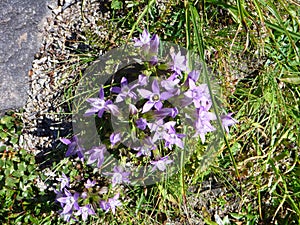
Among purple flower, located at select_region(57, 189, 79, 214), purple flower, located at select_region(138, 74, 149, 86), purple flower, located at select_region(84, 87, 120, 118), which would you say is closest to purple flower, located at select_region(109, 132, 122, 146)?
purple flower, located at select_region(84, 87, 120, 118)

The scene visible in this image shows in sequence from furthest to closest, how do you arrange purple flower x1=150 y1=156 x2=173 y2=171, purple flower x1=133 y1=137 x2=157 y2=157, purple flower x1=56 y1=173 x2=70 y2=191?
purple flower x1=56 y1=173 x2=70 y2=191 → purple flower x1=150 y1=156 x2=173 y2=171 → purple flower x1=133 y1=137 x2=157 y2=157

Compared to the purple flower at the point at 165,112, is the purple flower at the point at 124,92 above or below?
above

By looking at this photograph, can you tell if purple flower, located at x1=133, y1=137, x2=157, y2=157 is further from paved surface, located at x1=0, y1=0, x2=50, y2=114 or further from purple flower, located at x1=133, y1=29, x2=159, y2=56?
paved surface, located at x1=0, y1=0, x2=50, y2=114

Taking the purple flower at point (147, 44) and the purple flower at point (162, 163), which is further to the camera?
the purple flower at point (162, 163)

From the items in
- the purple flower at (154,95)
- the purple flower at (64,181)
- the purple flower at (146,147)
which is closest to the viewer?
the purple flower at (154,95)

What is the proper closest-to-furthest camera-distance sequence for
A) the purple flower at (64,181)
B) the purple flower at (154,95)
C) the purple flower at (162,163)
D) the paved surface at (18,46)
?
the purple flower at (154,95) → the purple flower at (162,163) → the purple flower at (64,181) → the paved surface at (18,46)

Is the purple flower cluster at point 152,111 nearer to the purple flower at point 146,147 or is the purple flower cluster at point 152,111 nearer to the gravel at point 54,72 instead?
the purple flower at point 146,147

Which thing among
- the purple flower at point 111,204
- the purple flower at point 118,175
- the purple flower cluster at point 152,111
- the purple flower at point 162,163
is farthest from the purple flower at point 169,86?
the purple flower at point 111,204
